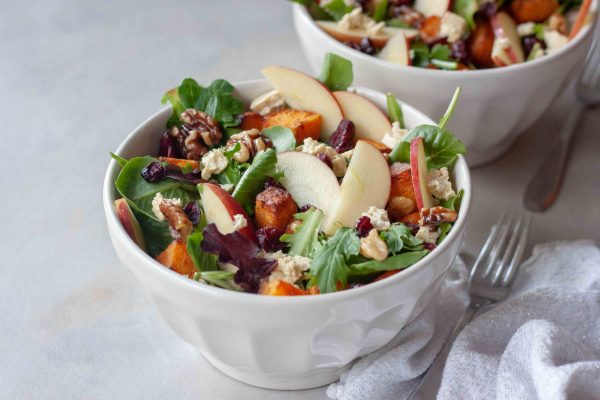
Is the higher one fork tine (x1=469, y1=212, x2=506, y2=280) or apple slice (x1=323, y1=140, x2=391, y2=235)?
apple slice (x1=323, y1=140, x2=391, y2=235)

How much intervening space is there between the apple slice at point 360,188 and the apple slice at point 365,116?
18 centimetres

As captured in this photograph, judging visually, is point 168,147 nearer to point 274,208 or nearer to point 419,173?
point 274,208

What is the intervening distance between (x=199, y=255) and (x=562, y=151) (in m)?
1.19

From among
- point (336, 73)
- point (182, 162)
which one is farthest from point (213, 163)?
point (336, 73)

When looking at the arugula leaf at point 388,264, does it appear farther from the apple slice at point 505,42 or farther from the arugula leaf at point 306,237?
the apple slice at point 505,42

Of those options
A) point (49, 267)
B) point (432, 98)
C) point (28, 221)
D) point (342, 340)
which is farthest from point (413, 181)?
point (28, 221)

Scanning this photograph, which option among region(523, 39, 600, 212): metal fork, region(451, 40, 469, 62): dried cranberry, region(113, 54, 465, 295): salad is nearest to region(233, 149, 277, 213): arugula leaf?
region(113, 54, 465, 295): salad

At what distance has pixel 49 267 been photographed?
1.77m

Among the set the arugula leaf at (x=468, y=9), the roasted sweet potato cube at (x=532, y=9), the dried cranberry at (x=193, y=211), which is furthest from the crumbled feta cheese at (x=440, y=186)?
the roasted sweet potato cube at (x=532, y=9)

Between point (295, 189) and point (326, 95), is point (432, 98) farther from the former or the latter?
point (295, 189)

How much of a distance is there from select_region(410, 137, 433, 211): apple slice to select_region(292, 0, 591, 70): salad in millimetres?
470

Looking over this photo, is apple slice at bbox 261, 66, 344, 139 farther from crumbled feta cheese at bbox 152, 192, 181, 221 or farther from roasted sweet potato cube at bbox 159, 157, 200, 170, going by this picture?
crumbled feta cheese at bbox 152, 192, 181, 221

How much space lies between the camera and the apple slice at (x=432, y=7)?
6.44 feet

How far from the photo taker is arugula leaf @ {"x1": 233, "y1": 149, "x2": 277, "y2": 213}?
143 centimetres
